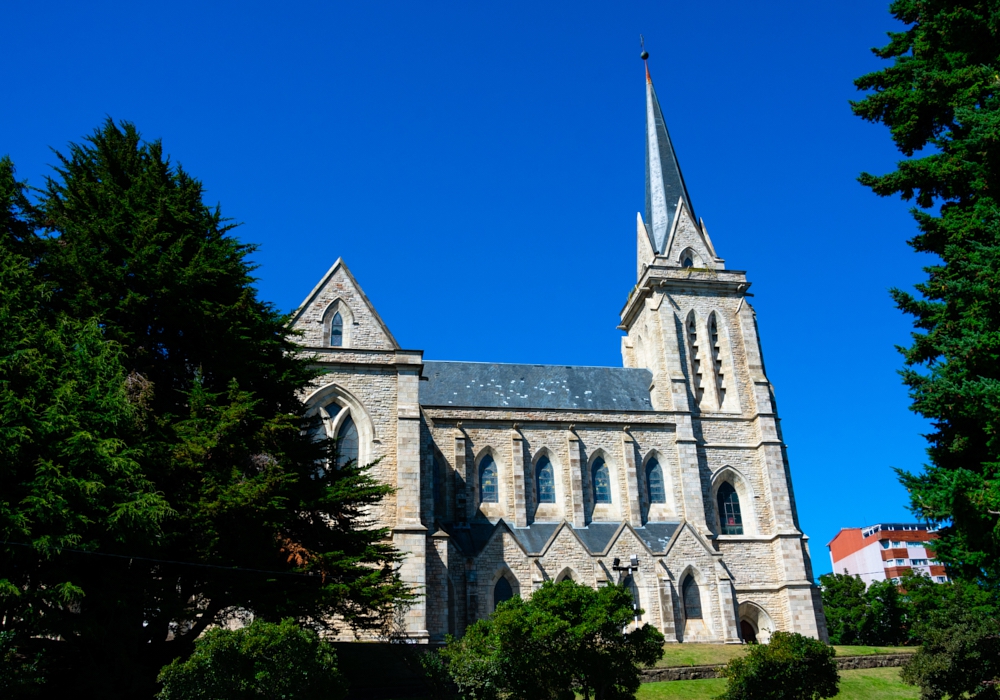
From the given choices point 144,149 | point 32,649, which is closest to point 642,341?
point 144,149

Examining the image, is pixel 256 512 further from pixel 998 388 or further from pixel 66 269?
pixel 998 388

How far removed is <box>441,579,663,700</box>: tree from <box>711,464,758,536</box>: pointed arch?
16441 mm

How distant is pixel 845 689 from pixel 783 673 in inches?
188

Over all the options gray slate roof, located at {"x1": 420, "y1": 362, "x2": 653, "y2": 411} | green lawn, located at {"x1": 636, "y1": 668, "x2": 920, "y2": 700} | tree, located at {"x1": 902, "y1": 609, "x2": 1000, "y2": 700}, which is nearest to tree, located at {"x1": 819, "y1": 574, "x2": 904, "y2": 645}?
gray slate roof, located at {"x1": 420, "y1": 362, "x2": 653, "y2": 411}

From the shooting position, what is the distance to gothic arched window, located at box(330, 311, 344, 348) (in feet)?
104

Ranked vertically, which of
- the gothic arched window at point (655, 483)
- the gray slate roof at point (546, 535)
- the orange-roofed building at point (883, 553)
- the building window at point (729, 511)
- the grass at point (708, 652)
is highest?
the orange-roofed building at point (883, 553)

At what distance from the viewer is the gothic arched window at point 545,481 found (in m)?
35.7

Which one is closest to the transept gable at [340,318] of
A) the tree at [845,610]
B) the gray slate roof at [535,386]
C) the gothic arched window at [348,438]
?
the gothic arched window at [348,438]

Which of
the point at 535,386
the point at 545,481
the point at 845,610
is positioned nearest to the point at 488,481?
the point at 545,481

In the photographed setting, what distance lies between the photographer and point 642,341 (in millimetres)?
42469

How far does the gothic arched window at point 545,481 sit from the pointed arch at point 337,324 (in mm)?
10262

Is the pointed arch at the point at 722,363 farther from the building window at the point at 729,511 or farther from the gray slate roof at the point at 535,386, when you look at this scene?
the building window at the point at 729,511

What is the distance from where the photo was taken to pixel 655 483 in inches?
1433

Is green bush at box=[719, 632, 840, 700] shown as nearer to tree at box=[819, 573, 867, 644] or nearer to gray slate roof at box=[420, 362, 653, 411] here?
gray slate roof at box=[420, 362, 653, 411]
